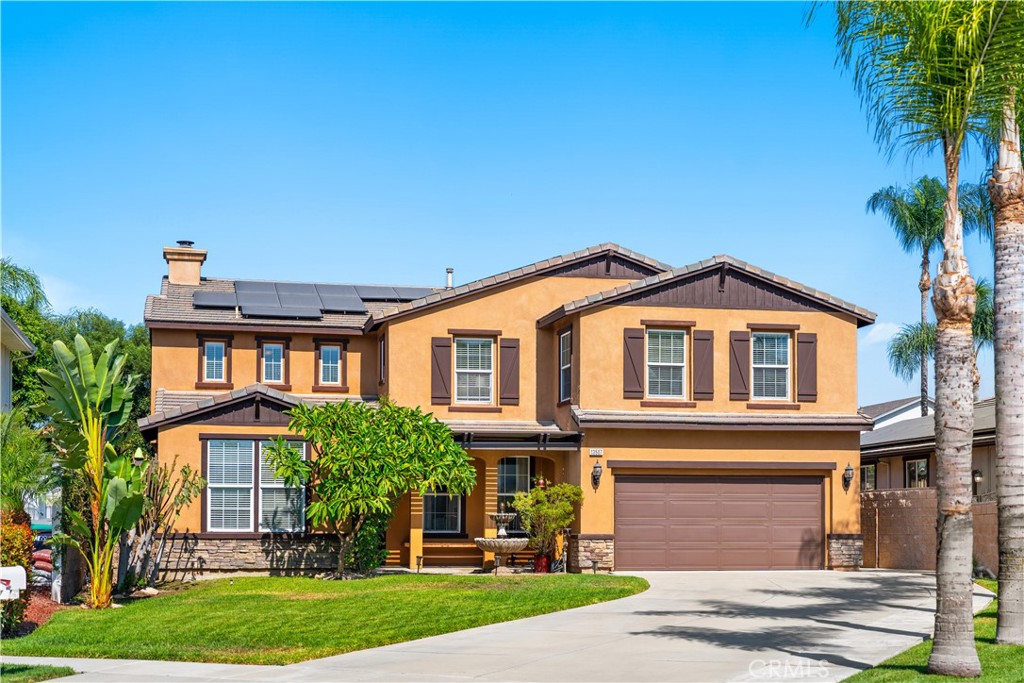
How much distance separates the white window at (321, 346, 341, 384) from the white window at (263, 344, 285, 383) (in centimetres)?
106

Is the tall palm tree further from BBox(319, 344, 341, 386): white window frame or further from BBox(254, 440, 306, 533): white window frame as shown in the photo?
BBox(319, 344, 341, 386): white window frame

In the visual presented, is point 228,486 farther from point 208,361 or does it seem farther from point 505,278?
point 505,278

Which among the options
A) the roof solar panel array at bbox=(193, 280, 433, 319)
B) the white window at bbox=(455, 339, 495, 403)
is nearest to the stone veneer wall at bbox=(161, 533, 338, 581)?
the white window at bbox=(455, 339, 495, 403)

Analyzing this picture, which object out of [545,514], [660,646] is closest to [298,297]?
[545,514]

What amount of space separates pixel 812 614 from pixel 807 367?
9885 millimetres

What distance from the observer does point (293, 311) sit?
31.0 meters

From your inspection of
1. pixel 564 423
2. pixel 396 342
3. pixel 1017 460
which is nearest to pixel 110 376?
pixel 396 342

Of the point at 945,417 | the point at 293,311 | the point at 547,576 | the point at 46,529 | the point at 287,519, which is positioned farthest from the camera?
the point at 46,529

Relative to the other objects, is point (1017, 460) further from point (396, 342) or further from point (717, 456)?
point (396, 342)

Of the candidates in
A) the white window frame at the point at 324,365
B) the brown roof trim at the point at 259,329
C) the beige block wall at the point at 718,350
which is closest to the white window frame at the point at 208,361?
the brown roof trim at the point at 259,329

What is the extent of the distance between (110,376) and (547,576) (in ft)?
30.7

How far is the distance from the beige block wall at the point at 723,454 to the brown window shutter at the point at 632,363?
3.09ft

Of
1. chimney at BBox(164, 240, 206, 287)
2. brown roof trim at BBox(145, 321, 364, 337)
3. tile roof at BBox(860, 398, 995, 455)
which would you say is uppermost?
chimney at BBox(164, 240, 206, 287)

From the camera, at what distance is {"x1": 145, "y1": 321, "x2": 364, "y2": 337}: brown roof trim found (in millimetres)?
29938
